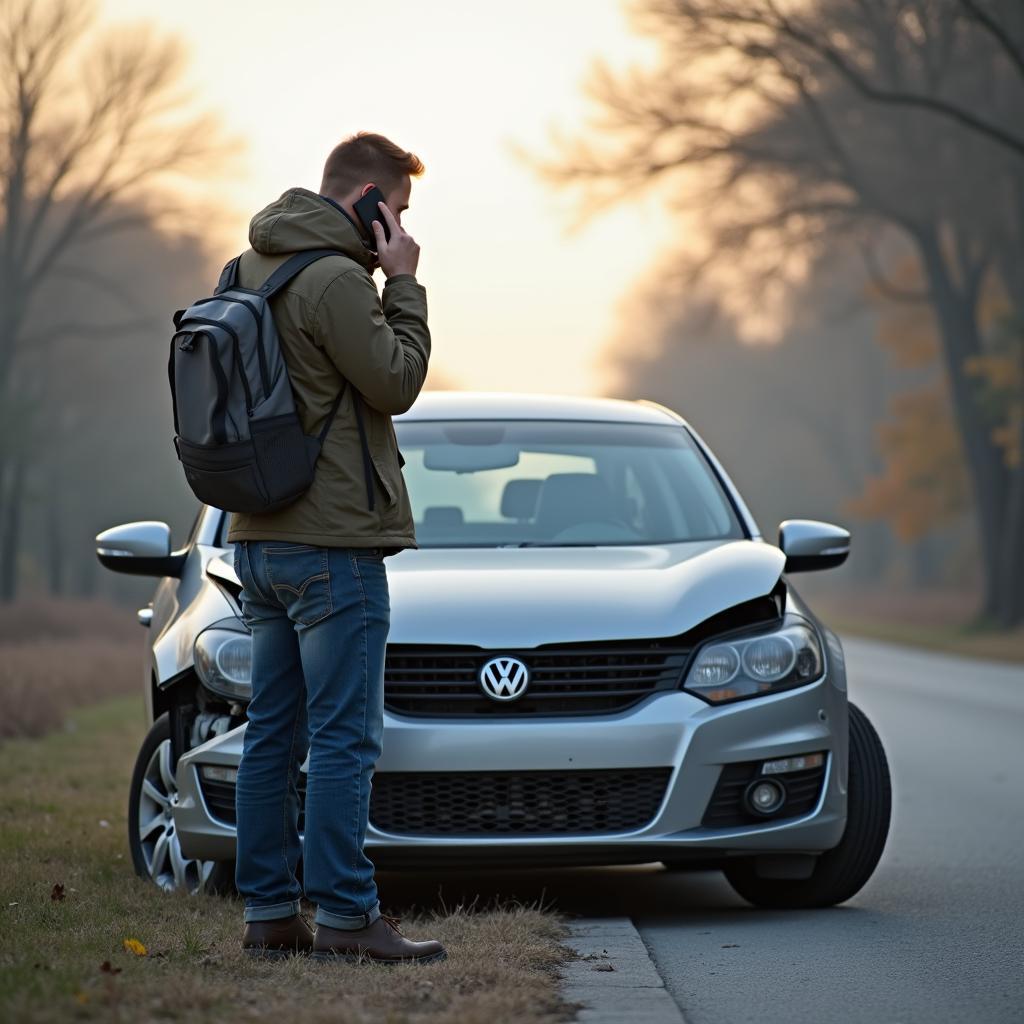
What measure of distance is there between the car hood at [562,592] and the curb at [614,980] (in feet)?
2.85

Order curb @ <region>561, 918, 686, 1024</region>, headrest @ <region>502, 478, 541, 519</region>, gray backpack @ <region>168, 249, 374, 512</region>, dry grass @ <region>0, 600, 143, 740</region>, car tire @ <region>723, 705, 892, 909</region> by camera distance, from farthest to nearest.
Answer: dry grass @ <region>0, 600, 143, 740</region> → headrest @ <region>502, 478, 541, 519</region> → car tire @ <region>723, 705, 892, 909</region> → gray backpack @ <region>168, 249, 374, 512</region> → curb @ <region>561, 918, 686, 1024</region>

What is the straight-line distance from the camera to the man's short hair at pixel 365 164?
5.03 m

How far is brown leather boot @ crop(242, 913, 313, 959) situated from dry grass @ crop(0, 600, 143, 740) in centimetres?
866

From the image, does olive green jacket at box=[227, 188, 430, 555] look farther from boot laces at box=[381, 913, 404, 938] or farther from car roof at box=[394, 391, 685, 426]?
car roof at box=[394, 391, 685, 426]

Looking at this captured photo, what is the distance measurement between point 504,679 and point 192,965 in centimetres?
149

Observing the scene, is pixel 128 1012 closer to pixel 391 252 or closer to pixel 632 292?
pixel 391 252

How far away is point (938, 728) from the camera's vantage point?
1513cm

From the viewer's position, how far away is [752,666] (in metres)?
6.20

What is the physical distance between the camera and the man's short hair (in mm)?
5027

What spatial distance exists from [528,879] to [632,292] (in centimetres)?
6517

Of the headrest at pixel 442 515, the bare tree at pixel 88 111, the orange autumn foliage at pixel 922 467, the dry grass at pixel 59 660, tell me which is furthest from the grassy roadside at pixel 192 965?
the orange autumn foliage at pixel 922 467

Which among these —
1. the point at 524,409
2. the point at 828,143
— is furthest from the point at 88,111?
the point at 524,409

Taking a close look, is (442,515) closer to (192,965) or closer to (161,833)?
(161,833)

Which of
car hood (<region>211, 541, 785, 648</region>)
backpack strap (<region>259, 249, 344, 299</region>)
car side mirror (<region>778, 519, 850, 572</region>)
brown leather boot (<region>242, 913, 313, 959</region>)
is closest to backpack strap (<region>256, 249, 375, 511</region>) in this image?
backpack strap (<region>259, 249, 344, 299</region>)
